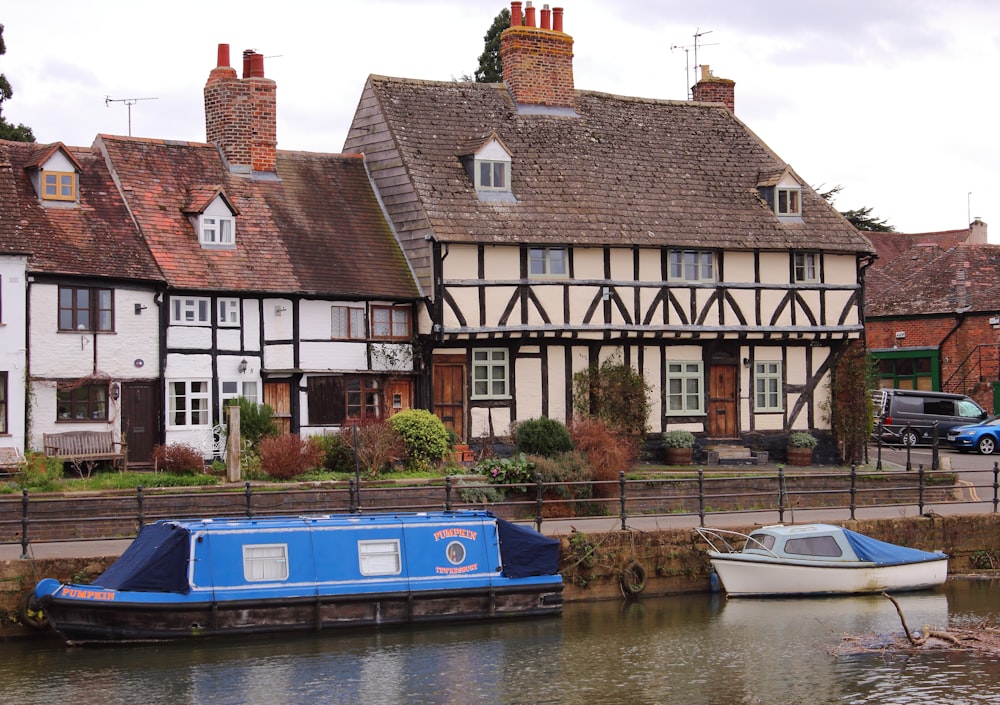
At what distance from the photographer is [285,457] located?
97.7 ft

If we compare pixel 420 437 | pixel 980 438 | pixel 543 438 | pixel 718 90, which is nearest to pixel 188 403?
pixel 420 437

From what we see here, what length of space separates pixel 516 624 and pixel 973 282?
3120 centimetres

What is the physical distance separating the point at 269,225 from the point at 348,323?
3002 mm

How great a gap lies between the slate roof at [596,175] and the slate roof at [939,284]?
37.9ft

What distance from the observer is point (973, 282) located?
5006 centimetres

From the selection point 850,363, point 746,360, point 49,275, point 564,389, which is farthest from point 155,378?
point 850,363

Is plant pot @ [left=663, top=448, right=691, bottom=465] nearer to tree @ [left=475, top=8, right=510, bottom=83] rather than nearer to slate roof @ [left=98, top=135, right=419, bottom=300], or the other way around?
slate roof @ [left=98, top=135, right=419, bottom=300]

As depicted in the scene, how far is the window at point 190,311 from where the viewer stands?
106ft

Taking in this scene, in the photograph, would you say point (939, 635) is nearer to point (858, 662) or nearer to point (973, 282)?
point (858, 662)

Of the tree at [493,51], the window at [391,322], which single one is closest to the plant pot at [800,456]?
the window at [391,322]

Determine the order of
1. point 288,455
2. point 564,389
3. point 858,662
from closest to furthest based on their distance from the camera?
point 858,662 < point 288,455 < point 564,389

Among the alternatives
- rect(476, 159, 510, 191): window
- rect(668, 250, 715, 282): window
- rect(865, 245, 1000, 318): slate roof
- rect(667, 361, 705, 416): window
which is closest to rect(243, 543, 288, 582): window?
rect(476, 159, 510, 191): window

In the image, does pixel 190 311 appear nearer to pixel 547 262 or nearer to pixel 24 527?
pixel 547 262

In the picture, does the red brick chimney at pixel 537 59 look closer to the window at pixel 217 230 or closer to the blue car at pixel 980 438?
the window at pixel 217 230
